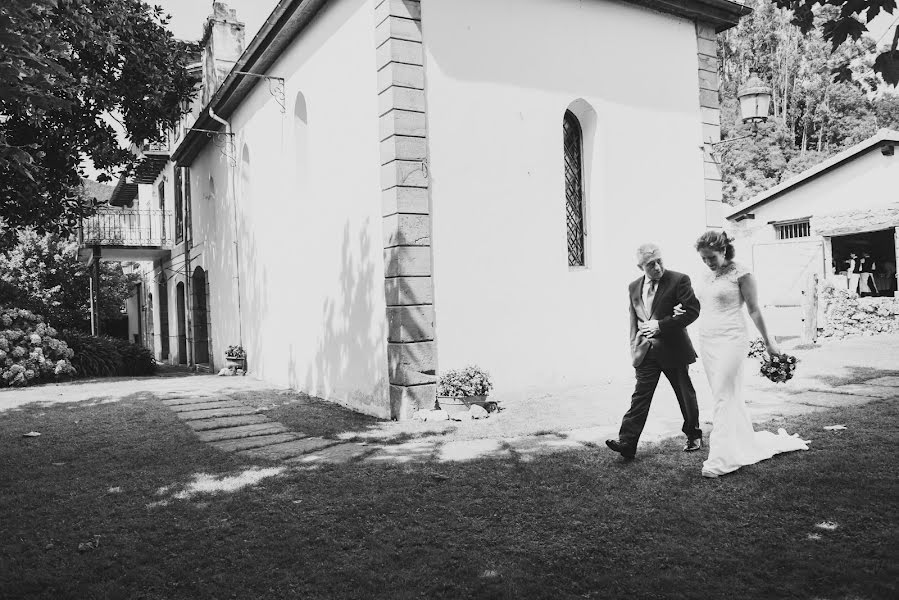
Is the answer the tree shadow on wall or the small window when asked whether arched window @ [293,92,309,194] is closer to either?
the tree shadow on wall

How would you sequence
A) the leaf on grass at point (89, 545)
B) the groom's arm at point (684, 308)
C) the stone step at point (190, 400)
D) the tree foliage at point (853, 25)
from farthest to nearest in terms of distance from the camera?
the stone step at point (190, 400)
the groom's arm at point (684, 308)
the tree foliage at point (853, 25)
the leaf on grass at point (89, 545)

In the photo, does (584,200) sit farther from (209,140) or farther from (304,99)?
(209,140)

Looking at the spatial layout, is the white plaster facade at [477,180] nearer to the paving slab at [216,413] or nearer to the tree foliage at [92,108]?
the paving slab at [216,413]

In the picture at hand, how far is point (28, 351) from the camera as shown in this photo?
42.7 ft

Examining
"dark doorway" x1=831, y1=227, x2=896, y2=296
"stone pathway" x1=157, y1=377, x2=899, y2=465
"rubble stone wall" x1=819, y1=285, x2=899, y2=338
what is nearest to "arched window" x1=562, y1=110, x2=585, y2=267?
"stone pathway" x1=157, y1=377, x2=899, y2=465

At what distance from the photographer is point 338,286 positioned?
31.6 ft

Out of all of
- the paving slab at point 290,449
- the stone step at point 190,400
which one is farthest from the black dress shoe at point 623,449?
the stone step at point 190,400

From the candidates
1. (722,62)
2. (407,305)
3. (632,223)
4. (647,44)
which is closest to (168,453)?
(407,305)

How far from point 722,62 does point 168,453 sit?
3572 centimetres

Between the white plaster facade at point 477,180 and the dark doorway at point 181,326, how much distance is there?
8.77 meters

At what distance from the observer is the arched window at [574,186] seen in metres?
9.82

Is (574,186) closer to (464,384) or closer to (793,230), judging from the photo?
(464,384)

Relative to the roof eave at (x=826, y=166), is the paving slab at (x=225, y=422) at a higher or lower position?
lower

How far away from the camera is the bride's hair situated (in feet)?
16.4
